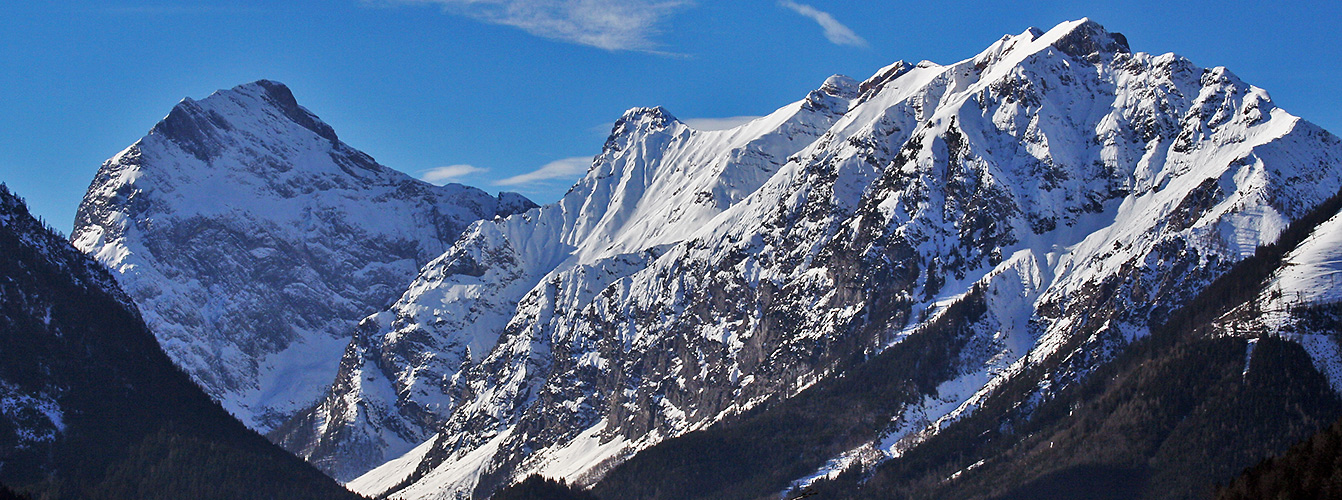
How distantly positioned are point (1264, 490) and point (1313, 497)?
8151 mm

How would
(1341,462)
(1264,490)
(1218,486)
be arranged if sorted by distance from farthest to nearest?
1. (1218,486)
2. (1264,490)
3. (1341,462)

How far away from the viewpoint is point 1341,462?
144500mm

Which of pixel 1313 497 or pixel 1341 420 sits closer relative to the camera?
pixel 1313 497

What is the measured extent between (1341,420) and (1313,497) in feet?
52.9

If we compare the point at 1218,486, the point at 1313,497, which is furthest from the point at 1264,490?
the point at 1218,486

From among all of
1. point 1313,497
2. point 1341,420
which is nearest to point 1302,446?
point 1341,420

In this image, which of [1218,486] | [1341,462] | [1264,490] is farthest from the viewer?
[1218,486]

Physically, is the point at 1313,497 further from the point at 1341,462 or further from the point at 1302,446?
the point at 1302,446

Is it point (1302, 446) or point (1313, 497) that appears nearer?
point (1313, 497)

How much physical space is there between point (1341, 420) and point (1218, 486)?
1749 centimetres

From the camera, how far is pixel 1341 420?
6260 inches

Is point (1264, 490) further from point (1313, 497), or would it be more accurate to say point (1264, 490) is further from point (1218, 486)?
point (1218, 486)

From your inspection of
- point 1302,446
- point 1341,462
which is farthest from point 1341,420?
point 1341,462

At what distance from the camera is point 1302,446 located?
16200 centimetres
